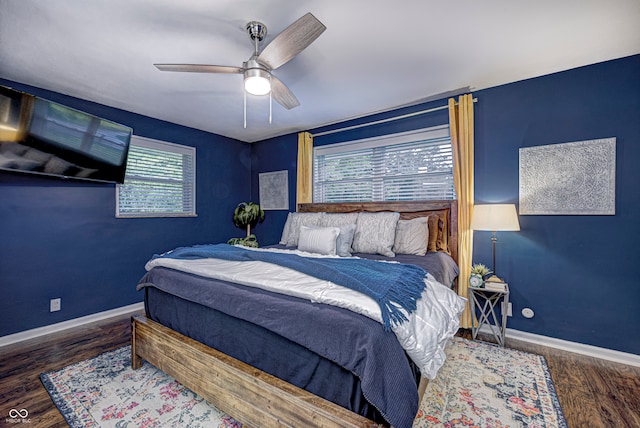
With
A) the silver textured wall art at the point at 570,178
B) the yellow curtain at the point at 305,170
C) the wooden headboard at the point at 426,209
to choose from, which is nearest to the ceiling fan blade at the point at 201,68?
the wooden headboard at the point at 426,209

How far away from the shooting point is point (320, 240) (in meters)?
2.70

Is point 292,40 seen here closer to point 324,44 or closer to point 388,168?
point 324,44

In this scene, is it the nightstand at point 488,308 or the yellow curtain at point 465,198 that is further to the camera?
the yellow curtain at point 465,198

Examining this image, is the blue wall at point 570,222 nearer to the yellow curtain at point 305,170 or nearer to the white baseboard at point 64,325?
the yellow curtain at point 305,170

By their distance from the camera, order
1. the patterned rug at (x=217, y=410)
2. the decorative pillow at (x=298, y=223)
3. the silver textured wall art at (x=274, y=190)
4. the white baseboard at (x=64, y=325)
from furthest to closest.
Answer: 1. the silver textured wall art at (x=274, y=190)
2. the decorative pillow at (x=298, y=223)
3. the white baseboard at (x=64, y=325)
4. the patterned rug at (x=217, y=410)

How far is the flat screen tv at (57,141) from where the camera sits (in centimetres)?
236

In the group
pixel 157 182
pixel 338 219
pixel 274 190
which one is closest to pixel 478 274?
pixel 338 219

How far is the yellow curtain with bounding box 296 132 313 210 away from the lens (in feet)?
13.6

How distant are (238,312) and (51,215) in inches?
110

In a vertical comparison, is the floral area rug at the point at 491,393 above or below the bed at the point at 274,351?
below

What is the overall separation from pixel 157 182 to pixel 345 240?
2.78m

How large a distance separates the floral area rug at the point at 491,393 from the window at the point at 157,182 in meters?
3.76

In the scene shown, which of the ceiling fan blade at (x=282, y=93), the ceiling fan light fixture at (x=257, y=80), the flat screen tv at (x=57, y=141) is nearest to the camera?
the ceiling fan light fixture at (x=257, y=80)

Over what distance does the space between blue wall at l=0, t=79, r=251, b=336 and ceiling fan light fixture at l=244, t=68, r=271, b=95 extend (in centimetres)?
243
